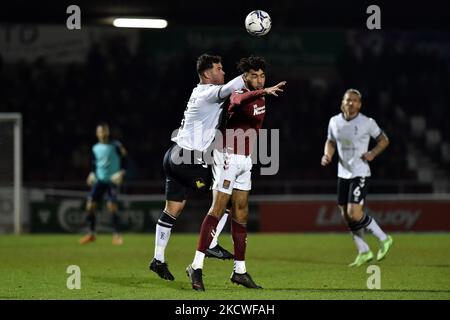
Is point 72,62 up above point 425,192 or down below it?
above

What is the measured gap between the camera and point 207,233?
26.2ft

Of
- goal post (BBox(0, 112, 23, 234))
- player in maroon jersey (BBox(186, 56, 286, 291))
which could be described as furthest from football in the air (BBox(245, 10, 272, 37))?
goal post (BBox(0, 112, 23, 234))

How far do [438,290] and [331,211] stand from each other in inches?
434

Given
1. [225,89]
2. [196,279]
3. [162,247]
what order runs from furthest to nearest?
[162,247]
[225,89]
[196,279]

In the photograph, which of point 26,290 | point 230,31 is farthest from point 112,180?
point 230,31

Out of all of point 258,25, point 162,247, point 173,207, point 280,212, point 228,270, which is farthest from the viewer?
point 280,212

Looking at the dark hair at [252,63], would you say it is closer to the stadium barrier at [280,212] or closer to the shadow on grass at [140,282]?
the shadow on grass at [140,282]

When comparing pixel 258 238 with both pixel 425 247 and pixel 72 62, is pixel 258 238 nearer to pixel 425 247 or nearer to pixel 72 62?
pixel 425 247

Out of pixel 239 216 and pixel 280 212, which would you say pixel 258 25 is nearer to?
pixel 239 216

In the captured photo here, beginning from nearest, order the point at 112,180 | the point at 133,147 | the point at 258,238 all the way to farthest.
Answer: the point at 112,180
the point at 258,238
the point at 133,147

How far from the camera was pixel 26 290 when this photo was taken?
7.94 metres

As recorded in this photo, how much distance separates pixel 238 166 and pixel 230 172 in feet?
0.35

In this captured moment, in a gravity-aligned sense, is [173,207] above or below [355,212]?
above

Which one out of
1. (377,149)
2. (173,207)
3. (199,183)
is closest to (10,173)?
(377,149)
